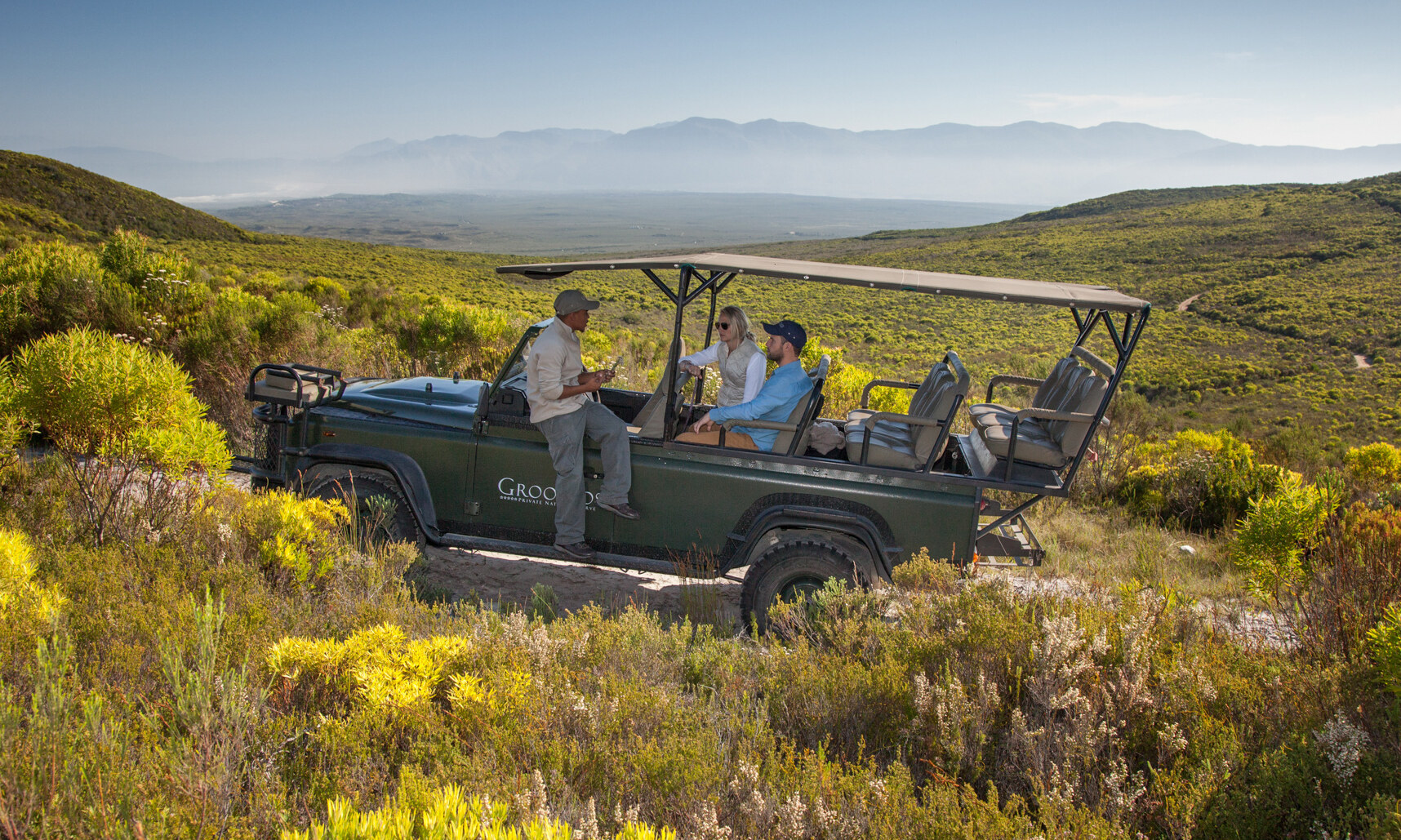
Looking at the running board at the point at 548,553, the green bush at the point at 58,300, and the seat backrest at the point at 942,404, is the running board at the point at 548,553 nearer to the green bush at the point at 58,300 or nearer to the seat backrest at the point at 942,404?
the seat backrest at the point at 942,404

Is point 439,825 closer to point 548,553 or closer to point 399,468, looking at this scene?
point 548,553

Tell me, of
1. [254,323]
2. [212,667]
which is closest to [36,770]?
[212,667]

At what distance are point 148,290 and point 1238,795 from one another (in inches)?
571

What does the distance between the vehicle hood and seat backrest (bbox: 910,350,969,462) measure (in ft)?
9.65

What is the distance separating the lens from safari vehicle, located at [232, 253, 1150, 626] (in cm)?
467

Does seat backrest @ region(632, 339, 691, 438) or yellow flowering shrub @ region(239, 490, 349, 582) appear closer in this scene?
yellow flowering shrub @ region(239, 490, 349, 582)

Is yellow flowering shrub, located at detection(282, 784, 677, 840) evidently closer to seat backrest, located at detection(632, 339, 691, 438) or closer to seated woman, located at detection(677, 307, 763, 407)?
seat backrest, located at detection(632, 339, 691, 438)

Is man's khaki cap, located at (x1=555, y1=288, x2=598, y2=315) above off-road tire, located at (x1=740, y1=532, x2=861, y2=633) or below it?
above

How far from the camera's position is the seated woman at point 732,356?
5.73 meters

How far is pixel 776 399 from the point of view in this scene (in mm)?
4965

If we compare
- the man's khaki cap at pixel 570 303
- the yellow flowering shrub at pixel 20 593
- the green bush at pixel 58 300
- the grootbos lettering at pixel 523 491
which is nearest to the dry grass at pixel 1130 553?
the grootbos lettering at pixel 523 491

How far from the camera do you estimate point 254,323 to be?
1109 centimetres

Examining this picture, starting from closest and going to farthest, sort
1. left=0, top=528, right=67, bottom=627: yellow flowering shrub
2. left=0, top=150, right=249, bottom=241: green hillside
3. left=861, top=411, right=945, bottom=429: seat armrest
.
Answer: left=0, top=528, right=67, bottom=627: yellow flowering shrub, left=861, top=411, right=945, bottom=429: seat armrest, left=0, top=150, right=249, bottom=241: green hillside

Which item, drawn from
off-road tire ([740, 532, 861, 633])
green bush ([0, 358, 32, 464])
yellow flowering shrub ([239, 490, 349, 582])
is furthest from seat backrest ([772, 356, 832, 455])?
green bush ([0, 358, 32, 464])
